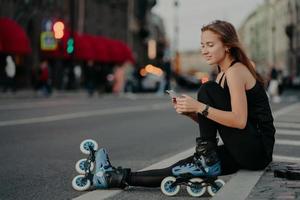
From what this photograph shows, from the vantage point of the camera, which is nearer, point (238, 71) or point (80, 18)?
point (238, 71)

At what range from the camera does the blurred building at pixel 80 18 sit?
126 ft

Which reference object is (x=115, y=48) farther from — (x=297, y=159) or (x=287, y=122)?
(x=297, y=159)

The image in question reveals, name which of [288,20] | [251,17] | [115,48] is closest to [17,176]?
[115,48]

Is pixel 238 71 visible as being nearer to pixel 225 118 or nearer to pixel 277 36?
pixel 225 118

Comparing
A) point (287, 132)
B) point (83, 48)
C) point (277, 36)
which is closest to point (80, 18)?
point (83, 48)

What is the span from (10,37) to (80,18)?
1527 centimetres

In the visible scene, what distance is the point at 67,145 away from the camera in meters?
10.0

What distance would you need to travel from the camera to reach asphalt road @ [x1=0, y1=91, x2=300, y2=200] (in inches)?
245

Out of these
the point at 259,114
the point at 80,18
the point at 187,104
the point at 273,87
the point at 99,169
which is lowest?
the point at 273,87

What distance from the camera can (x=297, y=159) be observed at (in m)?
7.86

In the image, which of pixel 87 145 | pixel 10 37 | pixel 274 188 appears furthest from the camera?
pixel 10 37

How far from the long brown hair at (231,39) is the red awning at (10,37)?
29129 mm

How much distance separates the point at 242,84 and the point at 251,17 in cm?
15047

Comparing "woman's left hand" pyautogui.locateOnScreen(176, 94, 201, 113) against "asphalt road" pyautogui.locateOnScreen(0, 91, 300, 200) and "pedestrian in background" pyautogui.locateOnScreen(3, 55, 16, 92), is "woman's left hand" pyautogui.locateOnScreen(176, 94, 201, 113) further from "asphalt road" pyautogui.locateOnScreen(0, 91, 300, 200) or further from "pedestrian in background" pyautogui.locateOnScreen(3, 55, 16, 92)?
"pedestrian in background" pyautogui.locateOnScreen(3, 55, 16, 92)
